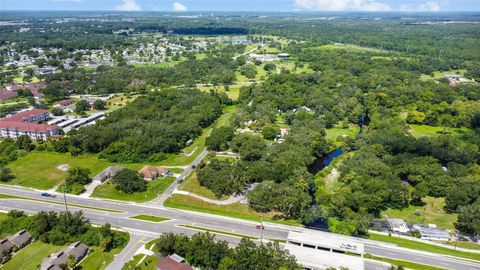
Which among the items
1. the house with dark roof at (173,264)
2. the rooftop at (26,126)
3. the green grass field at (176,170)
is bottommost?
the green grass field at (176,170)

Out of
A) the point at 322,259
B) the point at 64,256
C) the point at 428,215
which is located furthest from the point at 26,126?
the point at 428,215

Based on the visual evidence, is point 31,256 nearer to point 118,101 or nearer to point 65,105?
point 65,105

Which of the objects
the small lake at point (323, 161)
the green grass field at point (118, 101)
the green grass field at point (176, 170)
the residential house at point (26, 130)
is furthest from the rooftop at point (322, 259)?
the green grass field at point (118, 101)

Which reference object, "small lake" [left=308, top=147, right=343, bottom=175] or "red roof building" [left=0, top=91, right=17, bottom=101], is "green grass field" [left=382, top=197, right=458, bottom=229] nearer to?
"small lake" [left=308, top=147, right=343, bottom=175]


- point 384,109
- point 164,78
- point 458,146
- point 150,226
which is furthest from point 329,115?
point 164,78

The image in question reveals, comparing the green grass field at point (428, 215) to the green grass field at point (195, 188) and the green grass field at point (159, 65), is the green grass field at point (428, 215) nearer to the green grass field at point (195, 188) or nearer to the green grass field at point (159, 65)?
the green grass field at point (195, 188)

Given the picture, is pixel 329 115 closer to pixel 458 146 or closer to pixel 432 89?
pixel 458 146
